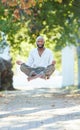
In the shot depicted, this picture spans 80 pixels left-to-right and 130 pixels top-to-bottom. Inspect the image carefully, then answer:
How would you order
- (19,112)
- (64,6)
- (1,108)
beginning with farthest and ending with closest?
(64,6)
(1,108)
(19,112)

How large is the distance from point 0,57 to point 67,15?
4645mm

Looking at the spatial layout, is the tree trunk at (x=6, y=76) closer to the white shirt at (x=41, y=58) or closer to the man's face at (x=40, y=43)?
the white shirt at (x=41, y=58)

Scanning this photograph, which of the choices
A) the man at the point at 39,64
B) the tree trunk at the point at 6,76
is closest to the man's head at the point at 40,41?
the man at the point at 39,64

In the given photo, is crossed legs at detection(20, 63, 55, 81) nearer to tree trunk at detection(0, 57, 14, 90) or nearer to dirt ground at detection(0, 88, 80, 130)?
dirt ground at detection(0, 88, 80, 130)

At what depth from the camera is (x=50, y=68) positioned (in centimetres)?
1222

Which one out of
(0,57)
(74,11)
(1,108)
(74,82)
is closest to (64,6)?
(74,11)

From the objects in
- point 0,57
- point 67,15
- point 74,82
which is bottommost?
point 74,82

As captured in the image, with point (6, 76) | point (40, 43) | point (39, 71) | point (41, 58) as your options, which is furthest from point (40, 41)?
point (6, 76)

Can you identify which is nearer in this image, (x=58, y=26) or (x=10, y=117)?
(x=10, y=117)

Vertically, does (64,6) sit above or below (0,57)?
above

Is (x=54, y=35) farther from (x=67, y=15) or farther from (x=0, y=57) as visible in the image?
(x=0, y=57)

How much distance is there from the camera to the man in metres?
12.2

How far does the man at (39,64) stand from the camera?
1216 centimetres

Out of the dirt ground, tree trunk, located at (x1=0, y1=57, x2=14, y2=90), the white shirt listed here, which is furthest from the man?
tree trunk, located at (x1=0, y1=57, x2=14, y2=90)
